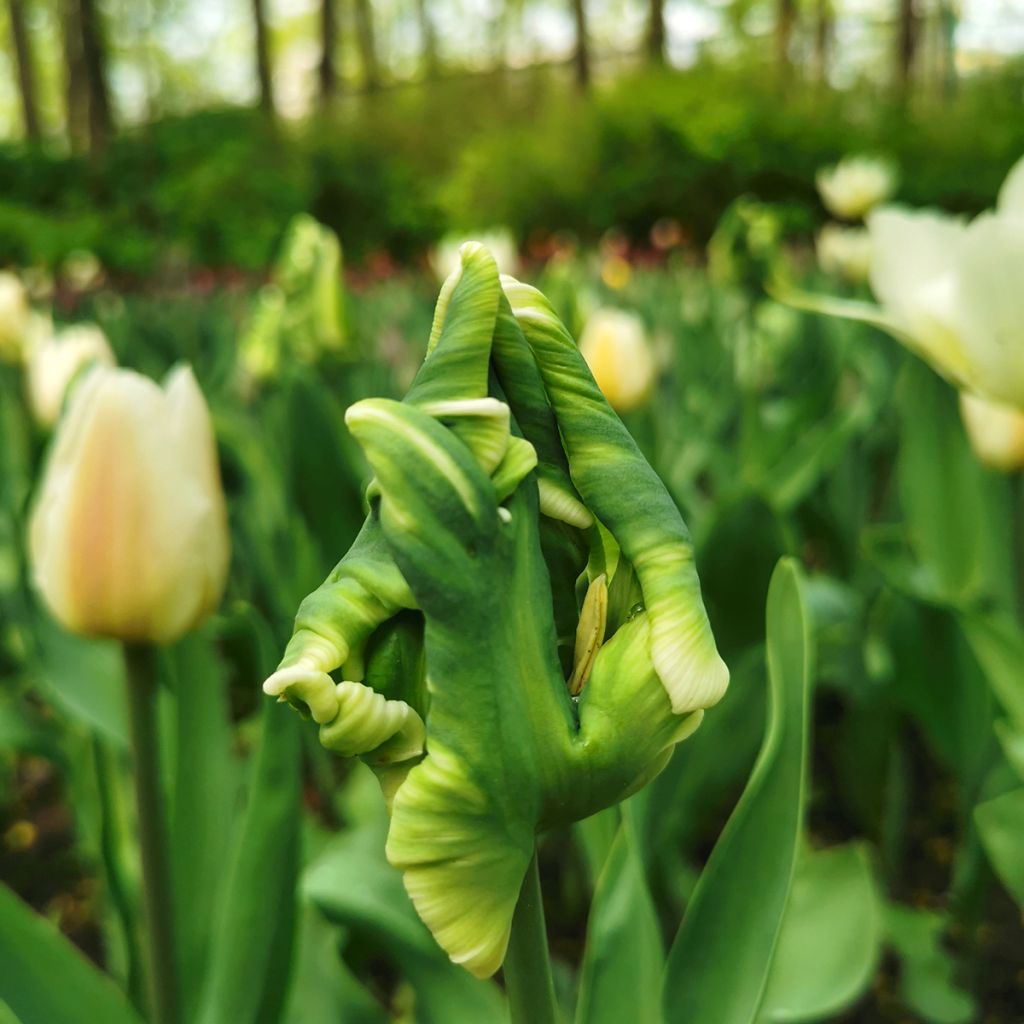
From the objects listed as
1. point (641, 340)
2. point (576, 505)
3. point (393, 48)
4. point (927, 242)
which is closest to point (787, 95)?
point (641, 340)

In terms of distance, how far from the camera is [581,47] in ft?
42.5

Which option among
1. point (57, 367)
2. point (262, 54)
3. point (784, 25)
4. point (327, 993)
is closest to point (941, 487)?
point (327, 993)

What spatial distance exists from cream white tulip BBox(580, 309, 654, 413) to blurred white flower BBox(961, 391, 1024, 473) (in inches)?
23.3

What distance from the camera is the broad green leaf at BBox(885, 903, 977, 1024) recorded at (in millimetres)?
1271

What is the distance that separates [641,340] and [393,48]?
2852 cm

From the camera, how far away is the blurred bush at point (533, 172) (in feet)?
27.6

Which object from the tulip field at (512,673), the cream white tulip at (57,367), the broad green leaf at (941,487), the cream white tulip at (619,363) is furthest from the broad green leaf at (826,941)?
the cream white tulip at (57,367)

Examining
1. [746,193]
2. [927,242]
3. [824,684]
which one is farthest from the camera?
[746,193]

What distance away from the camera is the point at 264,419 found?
1919 mm

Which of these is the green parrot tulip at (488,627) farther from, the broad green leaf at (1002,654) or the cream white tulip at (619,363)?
the cream white tulip at (619,363)

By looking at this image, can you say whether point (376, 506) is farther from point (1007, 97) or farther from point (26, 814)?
point (1007, 97)

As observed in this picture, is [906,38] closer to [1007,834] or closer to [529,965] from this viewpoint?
[1007,834]

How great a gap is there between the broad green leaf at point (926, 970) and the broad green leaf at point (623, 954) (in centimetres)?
Answer: 77

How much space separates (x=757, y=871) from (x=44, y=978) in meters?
0.43
